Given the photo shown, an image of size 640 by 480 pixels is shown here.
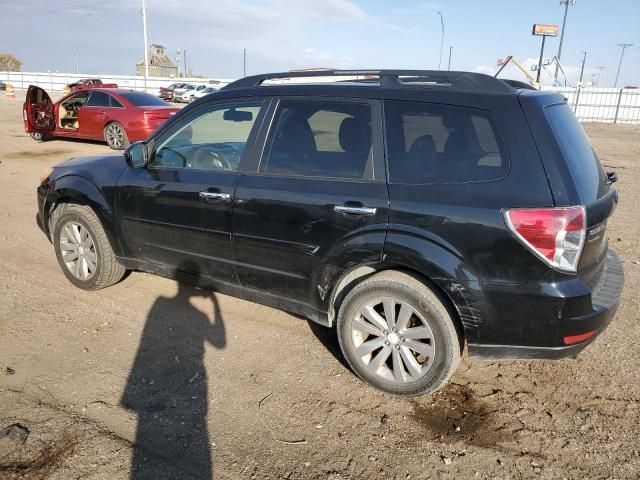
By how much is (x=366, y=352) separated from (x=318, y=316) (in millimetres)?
450

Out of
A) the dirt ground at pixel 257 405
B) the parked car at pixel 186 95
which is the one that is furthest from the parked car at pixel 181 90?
the dirt ground at pixel 257 405

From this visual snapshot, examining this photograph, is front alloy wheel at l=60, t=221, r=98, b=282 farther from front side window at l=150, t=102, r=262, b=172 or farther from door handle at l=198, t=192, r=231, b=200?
door handle at l=198, t=192, r=231, b=200

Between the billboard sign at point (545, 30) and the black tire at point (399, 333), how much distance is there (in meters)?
63.1

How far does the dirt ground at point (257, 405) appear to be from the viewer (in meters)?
2.61

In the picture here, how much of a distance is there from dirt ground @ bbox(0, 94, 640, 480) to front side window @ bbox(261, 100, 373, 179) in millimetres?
1354

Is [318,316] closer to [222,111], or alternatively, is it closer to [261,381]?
[261,381]

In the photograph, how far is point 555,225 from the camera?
2.62 meters

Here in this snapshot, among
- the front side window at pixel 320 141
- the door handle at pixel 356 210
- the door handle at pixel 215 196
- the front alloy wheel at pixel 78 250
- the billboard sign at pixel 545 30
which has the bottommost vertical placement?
the front alloy wheel at pixel 78 250

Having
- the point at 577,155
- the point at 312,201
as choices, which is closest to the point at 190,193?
the point at 312,201

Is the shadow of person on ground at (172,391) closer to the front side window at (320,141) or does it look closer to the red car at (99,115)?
the front side window at (320,141)

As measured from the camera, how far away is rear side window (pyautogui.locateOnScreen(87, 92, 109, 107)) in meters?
13.2

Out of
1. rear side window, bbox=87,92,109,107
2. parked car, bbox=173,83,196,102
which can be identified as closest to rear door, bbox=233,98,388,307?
rear side window, bbox=87,92,109,107

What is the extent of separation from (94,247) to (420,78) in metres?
3.15

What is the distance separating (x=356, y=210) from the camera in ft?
10.1
